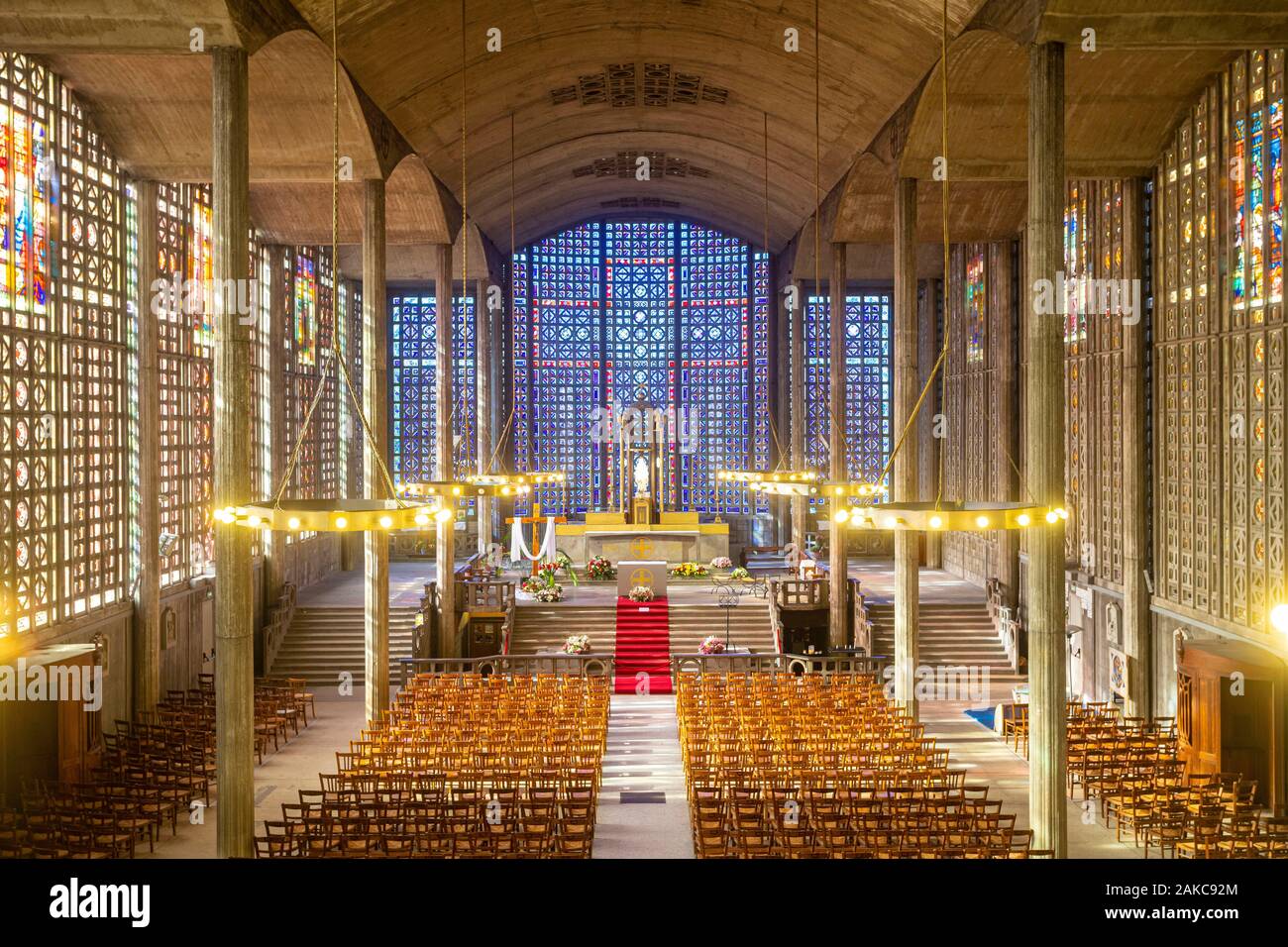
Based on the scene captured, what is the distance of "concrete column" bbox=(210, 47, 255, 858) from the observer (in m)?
12.9

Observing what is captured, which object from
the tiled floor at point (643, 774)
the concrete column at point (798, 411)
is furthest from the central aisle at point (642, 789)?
the concrete column at point (798, 411)

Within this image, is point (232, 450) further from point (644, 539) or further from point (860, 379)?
point (860, 379)

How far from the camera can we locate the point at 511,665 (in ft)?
77.8

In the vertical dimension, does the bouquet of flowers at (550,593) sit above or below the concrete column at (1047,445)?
below

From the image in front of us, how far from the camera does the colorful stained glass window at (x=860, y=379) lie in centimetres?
3725

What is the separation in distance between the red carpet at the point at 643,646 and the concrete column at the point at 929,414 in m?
10.9

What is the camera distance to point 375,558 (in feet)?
65.7

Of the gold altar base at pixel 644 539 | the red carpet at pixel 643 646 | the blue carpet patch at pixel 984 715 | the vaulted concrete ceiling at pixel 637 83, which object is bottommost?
the blue carpet patch at pixel 984 715

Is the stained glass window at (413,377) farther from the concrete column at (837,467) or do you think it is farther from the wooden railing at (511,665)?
the concrete column at (837,467)

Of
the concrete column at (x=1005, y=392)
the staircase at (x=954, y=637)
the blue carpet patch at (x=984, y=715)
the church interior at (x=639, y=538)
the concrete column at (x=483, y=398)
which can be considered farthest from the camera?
the concrete column at (x=483, y=398)

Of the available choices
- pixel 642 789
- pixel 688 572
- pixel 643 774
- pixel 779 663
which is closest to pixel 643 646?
pixel 779 663

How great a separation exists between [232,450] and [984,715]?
15.3 m

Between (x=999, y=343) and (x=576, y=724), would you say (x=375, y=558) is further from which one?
(x=999, y=343)

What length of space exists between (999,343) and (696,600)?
33.3 feet
